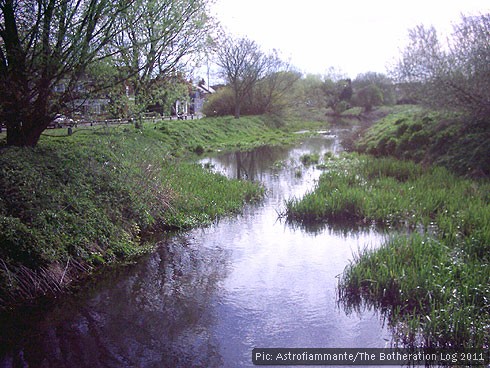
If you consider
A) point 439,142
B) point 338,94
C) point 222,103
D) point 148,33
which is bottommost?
point 439,142

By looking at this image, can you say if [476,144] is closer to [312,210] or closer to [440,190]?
[440,190]

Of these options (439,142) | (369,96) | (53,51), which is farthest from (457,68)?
(369,96)

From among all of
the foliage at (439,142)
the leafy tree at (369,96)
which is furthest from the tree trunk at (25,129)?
the leafy tree at (369,96)

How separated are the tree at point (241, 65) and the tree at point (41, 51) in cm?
3399

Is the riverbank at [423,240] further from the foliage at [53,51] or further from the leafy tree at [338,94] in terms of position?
the leafy tree at [338,94]

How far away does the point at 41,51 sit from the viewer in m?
9.12

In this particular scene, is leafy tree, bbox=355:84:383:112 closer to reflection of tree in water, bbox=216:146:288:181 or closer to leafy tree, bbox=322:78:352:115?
leafy tree, bbox=322:78:352:115

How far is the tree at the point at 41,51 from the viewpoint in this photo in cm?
909

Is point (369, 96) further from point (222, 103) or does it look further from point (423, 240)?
point (423, 240)

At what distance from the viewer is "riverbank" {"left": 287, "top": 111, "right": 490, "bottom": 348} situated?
5630 mm

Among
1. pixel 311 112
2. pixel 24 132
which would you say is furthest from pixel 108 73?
pixel 311 112

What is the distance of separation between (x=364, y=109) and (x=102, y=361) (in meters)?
56.4

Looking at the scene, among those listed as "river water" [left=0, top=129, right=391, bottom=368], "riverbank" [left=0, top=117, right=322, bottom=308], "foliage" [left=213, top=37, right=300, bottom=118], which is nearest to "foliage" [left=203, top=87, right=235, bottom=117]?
"foliage" [left=213, top=37, right=300, bottom=118]

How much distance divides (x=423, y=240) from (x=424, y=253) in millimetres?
497
